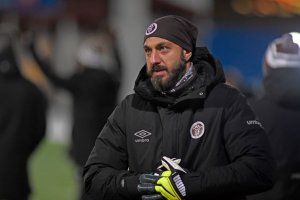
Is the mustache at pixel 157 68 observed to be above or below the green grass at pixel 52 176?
above

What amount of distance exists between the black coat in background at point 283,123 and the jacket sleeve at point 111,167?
4.65ft

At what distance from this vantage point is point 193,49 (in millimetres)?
5531

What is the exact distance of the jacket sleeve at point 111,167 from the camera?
209 inches

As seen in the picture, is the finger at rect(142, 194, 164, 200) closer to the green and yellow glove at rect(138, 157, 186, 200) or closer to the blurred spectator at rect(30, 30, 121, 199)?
the green and yellow glove at rect(138, 157, 186, 200)

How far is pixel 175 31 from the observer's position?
5.43 metres

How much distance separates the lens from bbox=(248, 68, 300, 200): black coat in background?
21.6 feet

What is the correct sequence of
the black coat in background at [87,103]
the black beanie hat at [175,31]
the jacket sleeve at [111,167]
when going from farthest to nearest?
1. the black coat in background at [87,103]
2. the black beanie hat at [175,31]
3. the jacket sleeve at [111,167]

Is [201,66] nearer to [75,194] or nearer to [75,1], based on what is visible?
[75,194]

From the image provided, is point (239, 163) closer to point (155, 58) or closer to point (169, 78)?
point (169, 78)

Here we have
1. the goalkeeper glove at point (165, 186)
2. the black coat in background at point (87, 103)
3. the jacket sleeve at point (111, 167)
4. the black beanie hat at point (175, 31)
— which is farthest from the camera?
the black coat in background at point (87, 103)

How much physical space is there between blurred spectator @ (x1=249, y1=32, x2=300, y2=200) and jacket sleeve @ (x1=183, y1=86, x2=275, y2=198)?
50.8 inches

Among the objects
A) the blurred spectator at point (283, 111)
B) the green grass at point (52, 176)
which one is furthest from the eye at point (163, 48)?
the green grass at point (52, 176)

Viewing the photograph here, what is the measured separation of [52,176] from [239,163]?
1120cm

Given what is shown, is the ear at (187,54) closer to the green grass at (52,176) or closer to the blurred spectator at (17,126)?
the blurred spectator at (17,126)
